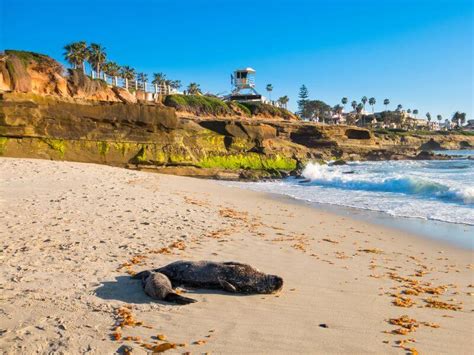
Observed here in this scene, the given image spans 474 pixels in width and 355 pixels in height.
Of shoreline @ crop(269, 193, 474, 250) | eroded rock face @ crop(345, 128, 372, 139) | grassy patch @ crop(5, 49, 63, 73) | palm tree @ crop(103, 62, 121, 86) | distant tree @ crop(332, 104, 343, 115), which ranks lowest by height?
shoreline @ crop(269, 193, 474, 250)

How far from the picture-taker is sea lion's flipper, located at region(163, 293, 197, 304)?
5056 millimetres

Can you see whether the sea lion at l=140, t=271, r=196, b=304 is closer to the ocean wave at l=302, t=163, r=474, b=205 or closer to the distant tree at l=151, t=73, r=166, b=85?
the ocean wave at l=302, t=163, r=474, b=205

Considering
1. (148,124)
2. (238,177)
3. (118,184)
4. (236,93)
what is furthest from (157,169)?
(236,93)

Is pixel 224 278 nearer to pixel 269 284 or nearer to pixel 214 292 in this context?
pixel 214 292

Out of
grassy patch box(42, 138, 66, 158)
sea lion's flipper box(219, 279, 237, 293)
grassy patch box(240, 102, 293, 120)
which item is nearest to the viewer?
sea lion's flipper box(219, 279, 237, 293)

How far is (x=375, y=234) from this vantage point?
35.0 ft

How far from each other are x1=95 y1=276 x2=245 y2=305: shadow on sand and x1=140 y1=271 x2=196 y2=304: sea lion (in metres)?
0.07

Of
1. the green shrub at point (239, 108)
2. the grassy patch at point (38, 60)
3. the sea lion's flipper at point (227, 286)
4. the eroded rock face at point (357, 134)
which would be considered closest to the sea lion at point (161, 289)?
the sea lion's flipper at point (227, 286)

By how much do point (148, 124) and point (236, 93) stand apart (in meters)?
48.9

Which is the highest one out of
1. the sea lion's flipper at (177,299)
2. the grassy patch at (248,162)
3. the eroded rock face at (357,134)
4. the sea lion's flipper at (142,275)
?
the eroded rock face at (357,134)

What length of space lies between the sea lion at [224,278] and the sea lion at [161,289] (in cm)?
32

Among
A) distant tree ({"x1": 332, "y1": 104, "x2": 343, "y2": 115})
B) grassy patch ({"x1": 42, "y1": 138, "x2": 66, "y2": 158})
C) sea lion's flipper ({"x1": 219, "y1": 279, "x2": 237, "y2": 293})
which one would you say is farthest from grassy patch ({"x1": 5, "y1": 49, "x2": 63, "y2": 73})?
distant tree ({"x1": 332, "y1": 104, "x2": 343, "y2": 115})

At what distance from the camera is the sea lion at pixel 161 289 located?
5.08 m

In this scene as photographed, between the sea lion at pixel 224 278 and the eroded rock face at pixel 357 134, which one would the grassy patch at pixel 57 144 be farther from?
the eroded rock face at pixel 357 134
